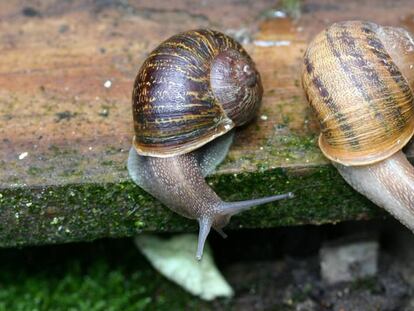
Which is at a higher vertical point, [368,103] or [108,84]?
[368,103]

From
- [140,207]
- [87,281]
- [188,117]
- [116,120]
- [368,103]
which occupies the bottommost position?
[87,281]

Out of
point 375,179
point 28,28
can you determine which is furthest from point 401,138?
point 28,28

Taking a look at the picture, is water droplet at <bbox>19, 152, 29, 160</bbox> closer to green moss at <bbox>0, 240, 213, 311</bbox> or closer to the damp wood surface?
the damp wood surface

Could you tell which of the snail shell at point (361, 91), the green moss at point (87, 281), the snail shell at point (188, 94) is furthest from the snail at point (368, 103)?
the green moss at point (87, 281)

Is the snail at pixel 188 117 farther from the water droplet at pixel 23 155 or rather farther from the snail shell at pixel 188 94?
the water droplet at pixel 23 155

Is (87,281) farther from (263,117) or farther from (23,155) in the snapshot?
(263,117)

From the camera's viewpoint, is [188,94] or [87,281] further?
[87,281]

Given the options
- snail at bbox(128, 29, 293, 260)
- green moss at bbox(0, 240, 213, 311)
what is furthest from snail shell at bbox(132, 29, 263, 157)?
green moss at bbox(0, 240, 213, 311)

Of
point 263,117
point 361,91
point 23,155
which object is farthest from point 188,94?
point 23,155
